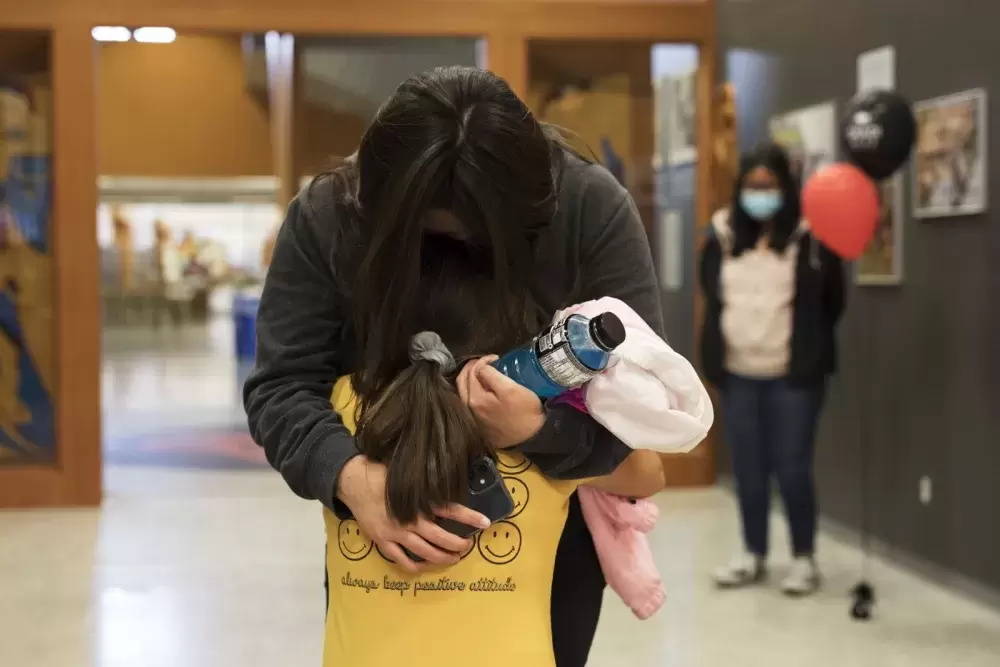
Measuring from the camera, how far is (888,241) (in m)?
4.23

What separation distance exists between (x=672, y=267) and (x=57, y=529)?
345 cm

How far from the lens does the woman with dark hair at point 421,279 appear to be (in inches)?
43.5

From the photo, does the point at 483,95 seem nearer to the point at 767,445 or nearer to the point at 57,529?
the point at 767,445

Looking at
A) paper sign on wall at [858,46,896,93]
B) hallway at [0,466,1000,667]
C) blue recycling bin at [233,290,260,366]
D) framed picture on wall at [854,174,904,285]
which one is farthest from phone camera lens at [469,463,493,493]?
blue recycling bin at [233,290,260,366]

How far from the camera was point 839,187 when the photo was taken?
367cm

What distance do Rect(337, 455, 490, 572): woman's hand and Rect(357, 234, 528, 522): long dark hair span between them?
0.01 meters

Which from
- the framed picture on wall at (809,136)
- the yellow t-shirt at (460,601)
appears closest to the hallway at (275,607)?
the framed picture on wall at (809,136)

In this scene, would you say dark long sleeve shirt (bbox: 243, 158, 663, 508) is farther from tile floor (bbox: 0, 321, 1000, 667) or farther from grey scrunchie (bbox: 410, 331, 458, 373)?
tile floor (bbox: 0, 321, 1000, 667)

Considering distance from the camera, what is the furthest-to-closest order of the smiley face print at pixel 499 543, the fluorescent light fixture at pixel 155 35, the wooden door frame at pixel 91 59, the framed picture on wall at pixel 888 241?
the fluorescent light fixture at pixel 155 35 → the wooden door frame at pixel 91 59 → the framed picture on wall at pixel 888 241 → the smiley face print at pixel 499 543

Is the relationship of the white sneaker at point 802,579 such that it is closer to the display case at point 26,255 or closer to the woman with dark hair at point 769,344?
the woman with dark hair at point 769,344

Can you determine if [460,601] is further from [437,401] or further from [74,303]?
[74,303]

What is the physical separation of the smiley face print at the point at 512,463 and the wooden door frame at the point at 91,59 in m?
4.62

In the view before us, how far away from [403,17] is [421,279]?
4.75 metres

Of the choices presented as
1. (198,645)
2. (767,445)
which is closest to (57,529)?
(198,645)
